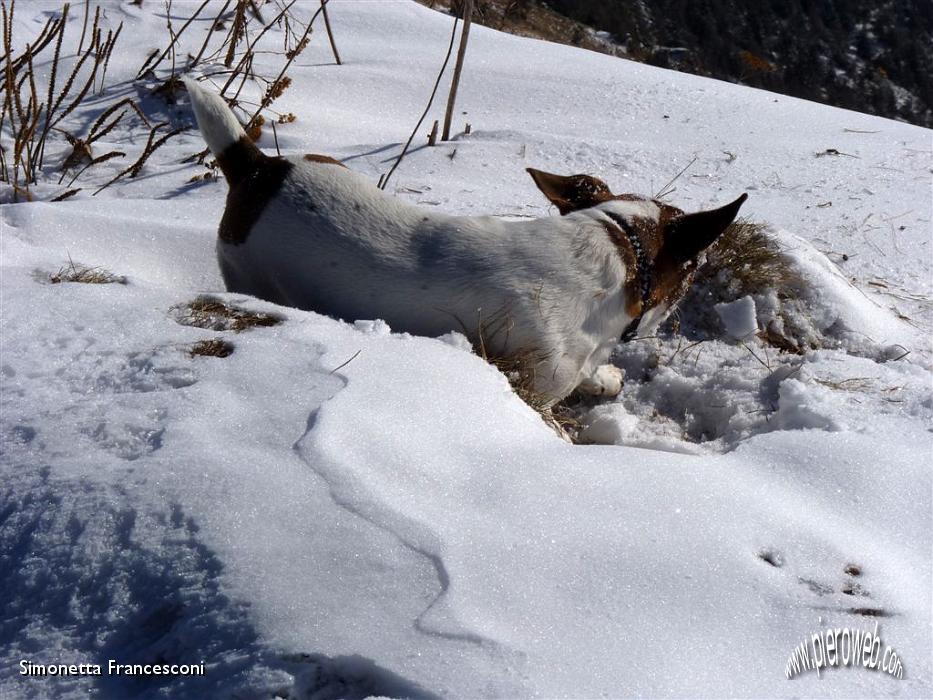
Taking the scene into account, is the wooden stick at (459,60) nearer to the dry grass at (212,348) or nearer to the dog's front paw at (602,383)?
the dog's front paw at (602,383)

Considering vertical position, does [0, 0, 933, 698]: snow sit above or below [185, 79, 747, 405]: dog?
below

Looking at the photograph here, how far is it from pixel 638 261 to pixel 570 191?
492mm

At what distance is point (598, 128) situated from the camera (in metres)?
5.30

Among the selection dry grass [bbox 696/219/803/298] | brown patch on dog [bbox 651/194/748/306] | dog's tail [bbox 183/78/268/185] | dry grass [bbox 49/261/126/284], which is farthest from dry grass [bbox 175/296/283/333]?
dry grass [bbox 696/219/803/298]

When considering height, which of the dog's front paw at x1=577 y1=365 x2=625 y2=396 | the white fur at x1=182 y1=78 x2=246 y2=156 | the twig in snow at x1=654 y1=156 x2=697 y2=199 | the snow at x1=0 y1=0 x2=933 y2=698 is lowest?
the dog's front paw at x1=577 y1=365 x2=625 y2=396

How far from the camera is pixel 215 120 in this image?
3.04 m

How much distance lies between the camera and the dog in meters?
2.79

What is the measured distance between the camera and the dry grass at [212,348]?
225 centimetres

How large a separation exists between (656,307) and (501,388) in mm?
1001

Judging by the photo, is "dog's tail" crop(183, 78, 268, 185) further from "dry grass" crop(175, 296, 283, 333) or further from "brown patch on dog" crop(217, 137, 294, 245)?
"dry grass" crop(175, 296, 283, 333)

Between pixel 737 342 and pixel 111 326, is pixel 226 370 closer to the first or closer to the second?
pixel 111 326

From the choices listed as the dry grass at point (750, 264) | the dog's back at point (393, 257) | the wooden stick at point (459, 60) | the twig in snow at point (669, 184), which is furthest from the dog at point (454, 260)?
the wooden stick at point (459, 60)

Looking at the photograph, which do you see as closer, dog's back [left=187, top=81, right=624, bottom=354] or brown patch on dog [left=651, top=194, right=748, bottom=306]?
dog's back [left=187, top=81, right=624, bottom=354]

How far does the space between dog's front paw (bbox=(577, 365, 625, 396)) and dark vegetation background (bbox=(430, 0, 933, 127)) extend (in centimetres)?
1333
